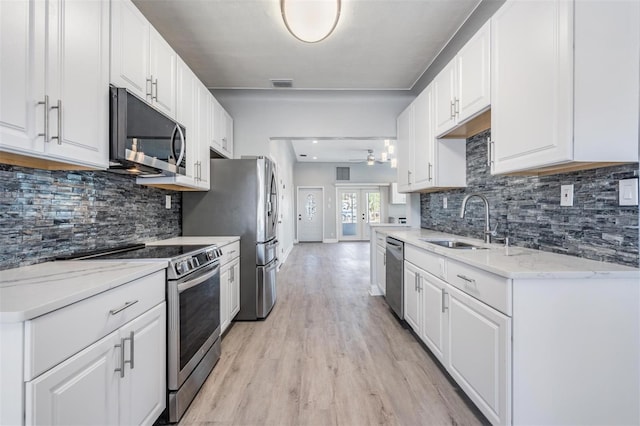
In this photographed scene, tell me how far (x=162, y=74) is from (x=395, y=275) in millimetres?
2676

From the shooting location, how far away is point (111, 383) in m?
1.27

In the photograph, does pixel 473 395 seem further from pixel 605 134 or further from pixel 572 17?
pixel 572 17

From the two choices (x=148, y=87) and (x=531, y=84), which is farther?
(x=148, y=87)

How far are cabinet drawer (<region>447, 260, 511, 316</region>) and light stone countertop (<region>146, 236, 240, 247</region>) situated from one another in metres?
1.82

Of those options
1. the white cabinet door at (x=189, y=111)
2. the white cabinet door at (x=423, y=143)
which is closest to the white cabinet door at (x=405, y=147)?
the white cabinet door at (x=423, y=143)

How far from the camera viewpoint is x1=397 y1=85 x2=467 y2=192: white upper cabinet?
9.73ft

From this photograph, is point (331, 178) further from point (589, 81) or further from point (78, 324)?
point (78, 324)

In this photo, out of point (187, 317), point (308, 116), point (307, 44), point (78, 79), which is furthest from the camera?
point (308, 116)

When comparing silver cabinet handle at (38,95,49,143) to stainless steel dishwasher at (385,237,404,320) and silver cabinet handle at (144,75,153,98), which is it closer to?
silver cabinet handle at (144,75,153,98)

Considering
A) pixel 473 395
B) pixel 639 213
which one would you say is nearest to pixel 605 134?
pixel 639 213

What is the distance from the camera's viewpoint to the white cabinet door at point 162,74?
2.12 meters

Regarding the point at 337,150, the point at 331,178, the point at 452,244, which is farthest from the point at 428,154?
the point at 331,178

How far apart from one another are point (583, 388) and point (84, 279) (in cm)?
215

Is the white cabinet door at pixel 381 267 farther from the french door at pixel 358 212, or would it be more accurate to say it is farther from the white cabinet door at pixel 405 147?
the french door at pixel 358 212
